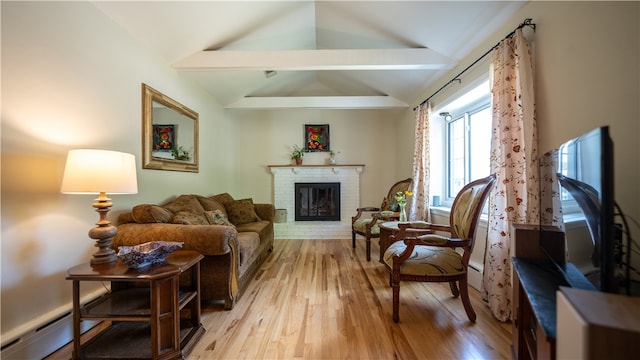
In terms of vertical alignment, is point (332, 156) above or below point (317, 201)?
above

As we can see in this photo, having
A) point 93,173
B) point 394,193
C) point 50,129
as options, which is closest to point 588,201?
point 93,173

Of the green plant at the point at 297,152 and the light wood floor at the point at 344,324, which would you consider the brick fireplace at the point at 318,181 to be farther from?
the light wood floor at the point at 344,324

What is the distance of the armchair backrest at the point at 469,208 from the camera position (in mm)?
1839

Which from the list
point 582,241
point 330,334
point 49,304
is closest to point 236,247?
point 330,334

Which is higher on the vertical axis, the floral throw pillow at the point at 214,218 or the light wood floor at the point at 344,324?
the floral throw pillow at the point at 214,218

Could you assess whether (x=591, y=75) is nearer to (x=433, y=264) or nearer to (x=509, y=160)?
(x=509, y=160)

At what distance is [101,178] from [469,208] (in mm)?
2518

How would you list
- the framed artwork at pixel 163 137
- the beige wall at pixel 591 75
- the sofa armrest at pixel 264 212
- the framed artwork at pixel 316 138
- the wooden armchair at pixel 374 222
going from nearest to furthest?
1. the beige wall at pixel 591 75
2. the framed artwork at pixel 163 137
3. the wooden armchair at pixel 374 222
4. the sofa armrest at pixel 264 212
5. the framed artwork at pixel 316 138

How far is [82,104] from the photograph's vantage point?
5.98 ft

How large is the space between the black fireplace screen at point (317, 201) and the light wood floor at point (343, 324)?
2.25m

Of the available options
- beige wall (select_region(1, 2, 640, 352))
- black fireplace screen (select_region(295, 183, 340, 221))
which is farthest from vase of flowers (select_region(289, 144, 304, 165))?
beige wall (select_region(1, 2, 640, 352))

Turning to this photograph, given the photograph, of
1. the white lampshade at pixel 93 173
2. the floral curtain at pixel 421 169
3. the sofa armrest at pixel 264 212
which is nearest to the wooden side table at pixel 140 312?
the white lampshade at pixel 93 173

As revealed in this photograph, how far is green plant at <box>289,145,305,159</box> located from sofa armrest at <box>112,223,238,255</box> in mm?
3216

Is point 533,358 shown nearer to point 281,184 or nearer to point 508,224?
point 508,224
